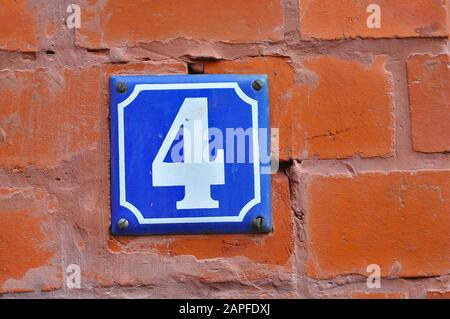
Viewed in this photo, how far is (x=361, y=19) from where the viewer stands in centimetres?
100

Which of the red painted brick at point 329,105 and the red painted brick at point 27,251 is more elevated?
the red painted brick at point 329,105

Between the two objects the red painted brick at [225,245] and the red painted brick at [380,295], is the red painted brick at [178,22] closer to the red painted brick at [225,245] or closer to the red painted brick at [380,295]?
the red painted brick at [225,245]

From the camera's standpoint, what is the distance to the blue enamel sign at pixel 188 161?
97 cm

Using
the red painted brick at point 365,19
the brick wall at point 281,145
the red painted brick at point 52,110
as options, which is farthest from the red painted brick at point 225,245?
the red painted brick at point 365,19

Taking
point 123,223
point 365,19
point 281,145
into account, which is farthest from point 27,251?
point 365,19

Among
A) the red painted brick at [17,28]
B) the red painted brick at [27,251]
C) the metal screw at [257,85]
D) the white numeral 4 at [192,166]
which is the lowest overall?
the red painted brick at [27,251]

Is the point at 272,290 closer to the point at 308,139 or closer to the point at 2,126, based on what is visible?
the point at 308,139

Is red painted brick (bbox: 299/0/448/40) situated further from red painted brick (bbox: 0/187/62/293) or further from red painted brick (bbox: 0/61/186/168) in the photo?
red painted brick (bbox: 0/187/62/293)

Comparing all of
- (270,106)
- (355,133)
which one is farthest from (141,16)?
(355,133)

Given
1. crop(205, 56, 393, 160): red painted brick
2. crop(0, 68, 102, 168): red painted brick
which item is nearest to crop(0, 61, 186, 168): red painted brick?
crop(0, 68, 102, 168): red painted brick

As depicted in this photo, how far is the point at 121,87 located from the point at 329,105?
0.82 feet

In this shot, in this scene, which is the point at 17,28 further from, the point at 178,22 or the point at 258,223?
the point at 258,223

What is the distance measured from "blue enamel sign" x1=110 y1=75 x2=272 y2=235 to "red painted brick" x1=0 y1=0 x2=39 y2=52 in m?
0.13
